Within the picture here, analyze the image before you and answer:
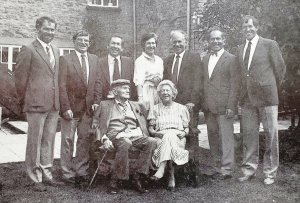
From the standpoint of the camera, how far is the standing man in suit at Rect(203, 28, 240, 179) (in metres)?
5.57

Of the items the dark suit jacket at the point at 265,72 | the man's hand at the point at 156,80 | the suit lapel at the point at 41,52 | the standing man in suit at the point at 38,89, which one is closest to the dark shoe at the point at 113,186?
the standing man in suit at the point at 38,89

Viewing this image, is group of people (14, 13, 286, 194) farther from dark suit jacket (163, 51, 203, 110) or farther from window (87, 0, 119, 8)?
window (87, 0, 119, 8)

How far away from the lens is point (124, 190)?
517 centimetres

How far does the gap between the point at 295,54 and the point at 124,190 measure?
376 cm

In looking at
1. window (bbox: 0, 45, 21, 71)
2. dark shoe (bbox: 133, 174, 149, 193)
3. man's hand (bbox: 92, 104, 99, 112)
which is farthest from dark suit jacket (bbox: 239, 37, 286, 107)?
window (bbox: 0, 45, 21, 71)

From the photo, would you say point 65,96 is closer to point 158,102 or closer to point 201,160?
point 158,102

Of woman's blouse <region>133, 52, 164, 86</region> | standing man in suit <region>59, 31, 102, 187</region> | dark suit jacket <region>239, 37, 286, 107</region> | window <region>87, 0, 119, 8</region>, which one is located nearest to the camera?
dark suit jacket <region>239, 37, 286, 107</region>

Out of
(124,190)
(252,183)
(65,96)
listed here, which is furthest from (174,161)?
(65,96)

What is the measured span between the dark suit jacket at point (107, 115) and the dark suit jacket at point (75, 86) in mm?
210

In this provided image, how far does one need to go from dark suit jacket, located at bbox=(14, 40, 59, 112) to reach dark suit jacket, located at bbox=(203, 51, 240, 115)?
220cm

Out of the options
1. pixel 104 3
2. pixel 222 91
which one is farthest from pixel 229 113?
pixel 104 3

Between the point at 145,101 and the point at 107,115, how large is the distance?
2.05 feet

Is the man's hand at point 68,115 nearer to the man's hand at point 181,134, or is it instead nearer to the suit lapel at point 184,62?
the man's hand at point 181,134

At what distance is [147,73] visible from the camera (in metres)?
5.73
